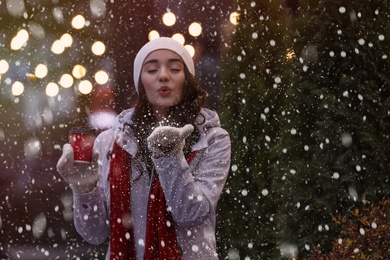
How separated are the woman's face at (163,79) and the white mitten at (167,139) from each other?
1.43 ft

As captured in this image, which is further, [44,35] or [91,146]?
[44,35]

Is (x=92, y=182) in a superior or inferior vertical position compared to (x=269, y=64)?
superior

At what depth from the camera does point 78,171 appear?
3.38 metres

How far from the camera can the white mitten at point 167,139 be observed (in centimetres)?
315

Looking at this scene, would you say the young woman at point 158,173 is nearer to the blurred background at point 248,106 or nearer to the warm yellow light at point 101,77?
the blurred background at point 248,106

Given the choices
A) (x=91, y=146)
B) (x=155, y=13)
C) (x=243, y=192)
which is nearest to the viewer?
(x=91, y=146)

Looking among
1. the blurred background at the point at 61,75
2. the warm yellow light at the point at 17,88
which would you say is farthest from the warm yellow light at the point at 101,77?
the warm yellow light at the point at 17,88

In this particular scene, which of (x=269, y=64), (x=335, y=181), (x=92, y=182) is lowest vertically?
(x=335, y=181)

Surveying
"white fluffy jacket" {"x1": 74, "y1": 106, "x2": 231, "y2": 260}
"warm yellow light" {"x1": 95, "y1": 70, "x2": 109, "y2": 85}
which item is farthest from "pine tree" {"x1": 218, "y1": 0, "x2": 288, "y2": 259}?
"white fluffy jacket" {"x1": 74, "y1": 106, "x2": 231, "y2": 260}

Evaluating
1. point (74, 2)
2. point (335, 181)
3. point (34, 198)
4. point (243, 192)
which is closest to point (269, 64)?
point (243, 192)

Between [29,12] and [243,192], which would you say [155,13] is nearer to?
[29,12]

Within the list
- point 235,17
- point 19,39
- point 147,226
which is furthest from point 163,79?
point 19,39

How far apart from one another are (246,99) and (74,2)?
4.15 m

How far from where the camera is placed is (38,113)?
40.3ft
